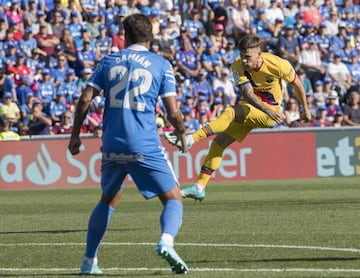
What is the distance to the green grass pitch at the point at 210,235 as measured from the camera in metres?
9.52

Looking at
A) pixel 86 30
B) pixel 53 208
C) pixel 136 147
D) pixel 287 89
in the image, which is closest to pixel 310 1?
pixel 287 89

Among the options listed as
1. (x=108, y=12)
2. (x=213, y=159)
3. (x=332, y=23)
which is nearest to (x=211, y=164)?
(x=213, y=159)

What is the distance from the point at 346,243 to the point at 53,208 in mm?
7980

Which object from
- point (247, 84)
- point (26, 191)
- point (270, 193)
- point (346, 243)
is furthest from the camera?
point (26, 191)

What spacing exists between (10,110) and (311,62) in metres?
9.87

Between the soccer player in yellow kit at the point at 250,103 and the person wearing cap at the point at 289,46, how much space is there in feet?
50.5

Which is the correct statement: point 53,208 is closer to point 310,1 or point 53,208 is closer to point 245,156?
point 245,156

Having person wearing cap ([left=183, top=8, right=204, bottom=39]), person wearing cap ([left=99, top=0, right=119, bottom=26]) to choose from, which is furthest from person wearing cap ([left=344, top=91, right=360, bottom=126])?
person wearing cap ([left=99, top=0, right=119, bottom=26])

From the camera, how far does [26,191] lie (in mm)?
23656

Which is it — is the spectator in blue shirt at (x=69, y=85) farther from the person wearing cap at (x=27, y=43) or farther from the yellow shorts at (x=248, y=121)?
A: the yellow shorts at (x=248, y=121)

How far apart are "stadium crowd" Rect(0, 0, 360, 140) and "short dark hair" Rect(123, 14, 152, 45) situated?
1617cm

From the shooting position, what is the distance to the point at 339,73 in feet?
103

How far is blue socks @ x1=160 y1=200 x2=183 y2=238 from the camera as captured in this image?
8.83m

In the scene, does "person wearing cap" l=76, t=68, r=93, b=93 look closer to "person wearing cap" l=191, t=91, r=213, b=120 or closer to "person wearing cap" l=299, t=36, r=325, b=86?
"person wearing cap" l=191, t=91, r=213, b=120
